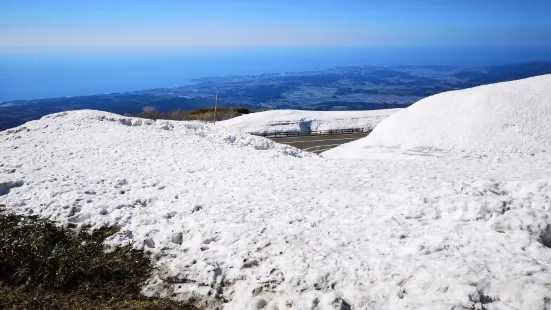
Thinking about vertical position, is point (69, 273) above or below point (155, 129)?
below

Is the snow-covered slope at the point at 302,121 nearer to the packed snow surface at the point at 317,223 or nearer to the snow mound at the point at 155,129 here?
the snow mound at the point at 155,129

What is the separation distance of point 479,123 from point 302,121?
24.9m

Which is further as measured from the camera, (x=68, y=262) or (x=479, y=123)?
(x=479, y=123)

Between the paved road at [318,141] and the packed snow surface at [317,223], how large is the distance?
60.8 ft

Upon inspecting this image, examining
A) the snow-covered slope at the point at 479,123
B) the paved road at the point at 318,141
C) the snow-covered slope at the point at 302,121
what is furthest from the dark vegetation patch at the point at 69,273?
the snow-covered slope at the point at 302,121

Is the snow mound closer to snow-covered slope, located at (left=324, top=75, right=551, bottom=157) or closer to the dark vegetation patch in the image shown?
snow-covered slope, located at (left=324, top=75, right=551, bottom=157)

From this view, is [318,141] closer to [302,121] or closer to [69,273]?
[302,121]

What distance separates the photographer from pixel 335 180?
45.1 feet

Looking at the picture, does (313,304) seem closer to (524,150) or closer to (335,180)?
(335,180)

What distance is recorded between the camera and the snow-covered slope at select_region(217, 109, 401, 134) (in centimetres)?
4747

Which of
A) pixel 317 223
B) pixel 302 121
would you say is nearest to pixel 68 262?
pixel 317 223

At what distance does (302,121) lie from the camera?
49.2 m

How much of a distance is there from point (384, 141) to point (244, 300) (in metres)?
27.7

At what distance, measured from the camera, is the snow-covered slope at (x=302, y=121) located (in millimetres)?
47469
